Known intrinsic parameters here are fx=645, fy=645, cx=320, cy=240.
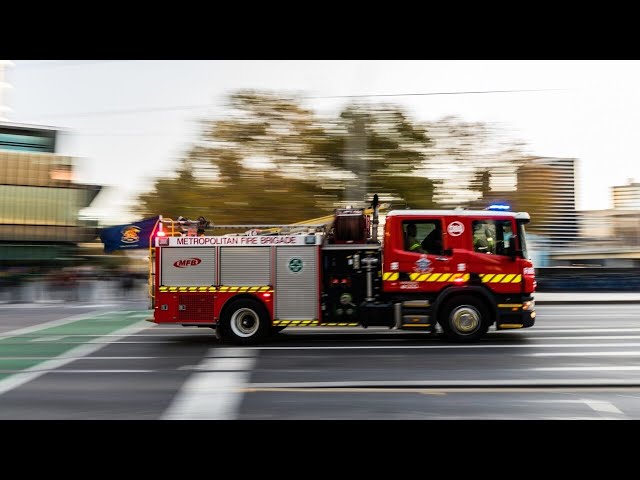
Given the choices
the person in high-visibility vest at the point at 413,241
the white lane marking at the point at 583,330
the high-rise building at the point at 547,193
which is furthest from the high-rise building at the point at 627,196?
the person in high-visibility vest at the point at 413,241

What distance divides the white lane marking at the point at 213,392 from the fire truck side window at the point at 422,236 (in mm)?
3615

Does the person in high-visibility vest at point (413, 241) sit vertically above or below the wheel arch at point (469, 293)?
above

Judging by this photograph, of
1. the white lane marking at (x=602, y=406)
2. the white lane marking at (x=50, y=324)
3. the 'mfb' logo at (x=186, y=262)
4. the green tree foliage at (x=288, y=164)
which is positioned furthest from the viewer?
the green tree foliage at (x=288, y=164)

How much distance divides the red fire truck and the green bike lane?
1.82 metres

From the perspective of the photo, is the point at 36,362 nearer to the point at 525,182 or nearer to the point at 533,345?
the point at 533,345

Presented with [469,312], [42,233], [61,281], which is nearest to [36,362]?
[469,312]

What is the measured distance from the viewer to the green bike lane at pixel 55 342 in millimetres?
9733

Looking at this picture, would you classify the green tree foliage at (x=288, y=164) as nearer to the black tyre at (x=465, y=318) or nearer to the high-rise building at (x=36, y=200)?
the black tyre at (x=465, y=318)

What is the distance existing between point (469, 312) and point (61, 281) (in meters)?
19.2

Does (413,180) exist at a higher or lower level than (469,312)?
higher

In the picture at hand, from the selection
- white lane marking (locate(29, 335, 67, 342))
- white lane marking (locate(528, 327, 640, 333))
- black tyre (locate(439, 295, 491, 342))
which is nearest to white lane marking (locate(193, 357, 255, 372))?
black tyre (locate(439, 295, 491, 342))

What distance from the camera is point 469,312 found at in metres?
11.8

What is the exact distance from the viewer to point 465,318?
38.8ft

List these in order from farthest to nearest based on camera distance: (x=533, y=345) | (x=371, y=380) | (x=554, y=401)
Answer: (x=533, y=345), (x=371, y=380), (x=554, y=401)
